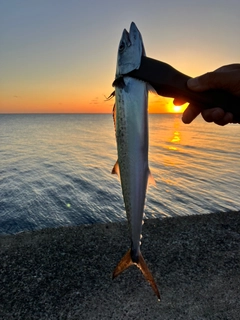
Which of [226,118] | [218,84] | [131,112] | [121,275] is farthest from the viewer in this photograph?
[121,275]

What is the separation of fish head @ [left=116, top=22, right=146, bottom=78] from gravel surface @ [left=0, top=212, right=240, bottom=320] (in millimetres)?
3034

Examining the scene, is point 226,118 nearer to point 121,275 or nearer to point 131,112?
point 131,112

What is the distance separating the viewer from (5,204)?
13.1 m

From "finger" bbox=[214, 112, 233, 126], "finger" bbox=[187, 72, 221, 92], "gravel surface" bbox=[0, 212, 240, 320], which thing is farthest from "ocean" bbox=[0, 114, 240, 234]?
"finger" bbox=[187, 72, 221, 92]

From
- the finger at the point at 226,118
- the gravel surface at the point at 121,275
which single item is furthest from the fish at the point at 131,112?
the gravel surface at the point at 121,275

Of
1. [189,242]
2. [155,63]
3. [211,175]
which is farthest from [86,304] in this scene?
[211,175]

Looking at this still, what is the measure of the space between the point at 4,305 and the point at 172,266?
8.09 feet

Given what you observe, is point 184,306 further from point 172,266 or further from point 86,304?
point 86,304

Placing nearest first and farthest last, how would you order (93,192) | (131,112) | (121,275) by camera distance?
1. (131,112)
2. (121,275)
3. (93,192)

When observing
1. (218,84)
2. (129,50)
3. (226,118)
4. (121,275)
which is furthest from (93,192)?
(129,50)

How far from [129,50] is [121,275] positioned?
3397 mm

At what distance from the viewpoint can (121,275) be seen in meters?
4.28

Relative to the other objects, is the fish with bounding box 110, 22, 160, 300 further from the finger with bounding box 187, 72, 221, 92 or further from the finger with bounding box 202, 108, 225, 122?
the finger with bounding box 202, 108, 225, 122

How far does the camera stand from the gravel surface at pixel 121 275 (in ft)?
12.0
